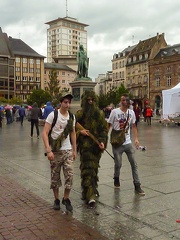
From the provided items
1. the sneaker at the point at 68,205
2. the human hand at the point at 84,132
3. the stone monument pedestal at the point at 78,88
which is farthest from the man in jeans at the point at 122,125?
the stone monument pedestal at the point at 78,88

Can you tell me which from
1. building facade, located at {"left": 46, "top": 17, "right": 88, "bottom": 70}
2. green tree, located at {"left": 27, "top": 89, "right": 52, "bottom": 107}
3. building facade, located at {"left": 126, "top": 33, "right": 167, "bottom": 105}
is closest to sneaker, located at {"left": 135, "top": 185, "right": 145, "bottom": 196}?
green tree, located at {"left": 27, "top": 89, "right": 52, "bottom": 107}

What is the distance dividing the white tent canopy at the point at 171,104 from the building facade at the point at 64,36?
114m

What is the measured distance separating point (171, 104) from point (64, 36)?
121m

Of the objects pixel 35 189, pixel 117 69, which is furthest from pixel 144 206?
pixel 117 69

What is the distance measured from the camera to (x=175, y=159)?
9422 mm

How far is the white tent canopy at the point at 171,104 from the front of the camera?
2436 cm

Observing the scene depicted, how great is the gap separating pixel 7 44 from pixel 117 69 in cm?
3390

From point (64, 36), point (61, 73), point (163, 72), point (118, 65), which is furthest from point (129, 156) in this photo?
point (64, 36)

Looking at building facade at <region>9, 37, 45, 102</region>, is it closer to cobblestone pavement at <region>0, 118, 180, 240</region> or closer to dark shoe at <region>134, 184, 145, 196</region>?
cobblestone pavement at <region>0, 118, 180, 240</region>

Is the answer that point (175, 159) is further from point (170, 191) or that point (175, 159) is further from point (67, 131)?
point (67, 131)

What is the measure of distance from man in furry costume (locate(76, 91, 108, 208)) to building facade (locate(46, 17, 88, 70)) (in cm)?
13179

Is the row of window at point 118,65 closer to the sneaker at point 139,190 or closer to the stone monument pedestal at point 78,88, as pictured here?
the stone monument pedestal at point 78,88

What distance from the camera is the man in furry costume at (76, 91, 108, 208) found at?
541 cm

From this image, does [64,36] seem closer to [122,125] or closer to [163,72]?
[163,72]
